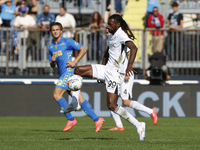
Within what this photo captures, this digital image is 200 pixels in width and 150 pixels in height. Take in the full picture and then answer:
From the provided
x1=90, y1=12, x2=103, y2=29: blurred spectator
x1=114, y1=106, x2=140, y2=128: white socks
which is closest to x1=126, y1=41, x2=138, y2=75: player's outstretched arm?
x1=114, y1=106, x2=140, y2=128: white socks

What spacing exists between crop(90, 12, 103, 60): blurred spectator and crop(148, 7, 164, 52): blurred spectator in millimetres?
1627

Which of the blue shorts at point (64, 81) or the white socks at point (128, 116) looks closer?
the white socks at point (128, 116)

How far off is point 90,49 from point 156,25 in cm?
239

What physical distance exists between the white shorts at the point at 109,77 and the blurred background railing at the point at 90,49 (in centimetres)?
805

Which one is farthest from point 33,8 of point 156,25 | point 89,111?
point 89,111

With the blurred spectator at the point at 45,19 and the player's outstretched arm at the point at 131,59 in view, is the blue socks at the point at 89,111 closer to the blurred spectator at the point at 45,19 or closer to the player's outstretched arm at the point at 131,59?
the player's outstretched arm at the point at 131,59

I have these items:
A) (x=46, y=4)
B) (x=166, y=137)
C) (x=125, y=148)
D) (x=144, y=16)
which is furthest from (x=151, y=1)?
(x=125, y=148)

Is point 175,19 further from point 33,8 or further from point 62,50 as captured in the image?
point 62,50

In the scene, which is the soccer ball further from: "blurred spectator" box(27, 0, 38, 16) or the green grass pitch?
"blurred spectator" box(27, 0, 38, 16)

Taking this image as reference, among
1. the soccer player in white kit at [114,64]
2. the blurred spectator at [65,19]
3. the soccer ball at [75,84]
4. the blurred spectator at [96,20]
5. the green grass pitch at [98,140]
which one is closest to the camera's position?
the green grass pitch at [98,140]

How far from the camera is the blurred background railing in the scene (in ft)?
59.5

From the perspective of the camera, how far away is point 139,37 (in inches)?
728

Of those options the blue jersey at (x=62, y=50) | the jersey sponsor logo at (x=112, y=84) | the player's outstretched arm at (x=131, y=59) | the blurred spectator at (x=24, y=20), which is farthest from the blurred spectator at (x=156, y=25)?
the player's outstretched arm at (x=131, y=59)

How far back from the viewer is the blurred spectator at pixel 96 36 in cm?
1828
